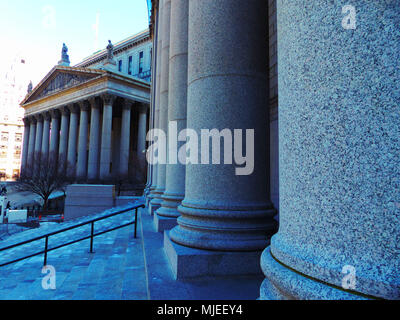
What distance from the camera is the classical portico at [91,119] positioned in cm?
7031

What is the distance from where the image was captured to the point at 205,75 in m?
7.26

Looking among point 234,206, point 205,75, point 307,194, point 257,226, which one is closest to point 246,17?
point 205,75

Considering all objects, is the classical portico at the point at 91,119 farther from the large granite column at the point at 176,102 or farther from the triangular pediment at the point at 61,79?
the large granite column at the point at 176,102

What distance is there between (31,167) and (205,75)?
79508mm

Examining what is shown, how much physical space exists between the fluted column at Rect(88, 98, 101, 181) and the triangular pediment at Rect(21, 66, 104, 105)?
795 cm

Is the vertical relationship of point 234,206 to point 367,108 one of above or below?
below

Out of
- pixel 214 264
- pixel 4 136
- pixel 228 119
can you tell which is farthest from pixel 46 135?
pixel 214 264

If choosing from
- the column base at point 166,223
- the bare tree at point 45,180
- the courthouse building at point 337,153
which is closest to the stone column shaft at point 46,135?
the bare tree at point 45,180

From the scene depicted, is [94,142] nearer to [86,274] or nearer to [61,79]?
[61,79]

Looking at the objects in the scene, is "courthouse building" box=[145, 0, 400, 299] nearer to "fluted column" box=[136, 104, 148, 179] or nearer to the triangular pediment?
"fluted column" box=[136, 104, 148, 179]

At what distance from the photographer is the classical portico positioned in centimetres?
7031

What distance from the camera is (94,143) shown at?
71.1 meters
